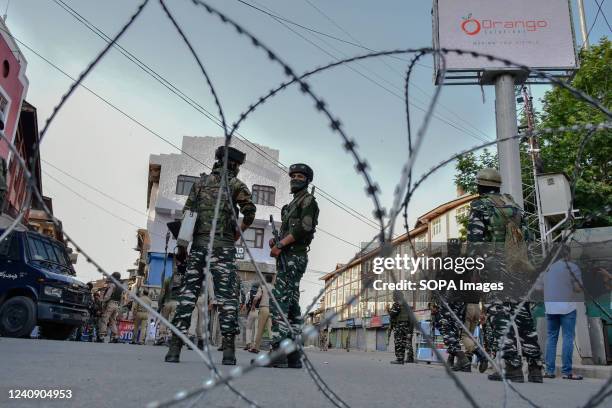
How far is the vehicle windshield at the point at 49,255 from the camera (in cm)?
970

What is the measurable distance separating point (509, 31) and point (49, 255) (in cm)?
1426

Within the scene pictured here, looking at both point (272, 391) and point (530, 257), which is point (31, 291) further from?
point (530, 257)

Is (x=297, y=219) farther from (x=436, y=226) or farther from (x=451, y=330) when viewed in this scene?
(x=436, y=226)

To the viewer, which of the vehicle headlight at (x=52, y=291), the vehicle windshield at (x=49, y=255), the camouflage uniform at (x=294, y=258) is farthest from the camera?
the vehicle windshield at (x=49, y=255)

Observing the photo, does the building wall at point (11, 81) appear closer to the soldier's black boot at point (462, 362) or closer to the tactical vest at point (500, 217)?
the soldier's black boot at point (462, 362)

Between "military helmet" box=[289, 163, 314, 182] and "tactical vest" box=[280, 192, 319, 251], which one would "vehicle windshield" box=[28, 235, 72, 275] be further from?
"military helmet" box=[289, 163, 314, 182]

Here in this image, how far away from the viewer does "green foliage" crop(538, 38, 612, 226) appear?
58.0 ft

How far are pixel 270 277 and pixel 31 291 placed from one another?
23410 mm

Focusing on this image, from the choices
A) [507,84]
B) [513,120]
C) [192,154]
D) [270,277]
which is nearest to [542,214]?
[513,120]

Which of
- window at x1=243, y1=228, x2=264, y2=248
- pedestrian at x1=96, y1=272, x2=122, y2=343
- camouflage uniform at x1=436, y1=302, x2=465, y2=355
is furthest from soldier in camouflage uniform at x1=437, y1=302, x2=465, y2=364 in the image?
window at x1=243, y1=228, x2=264, y2=248

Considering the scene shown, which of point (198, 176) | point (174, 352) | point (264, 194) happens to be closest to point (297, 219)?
point (174, 352)

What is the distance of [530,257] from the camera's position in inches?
192

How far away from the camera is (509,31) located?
53.1 feet

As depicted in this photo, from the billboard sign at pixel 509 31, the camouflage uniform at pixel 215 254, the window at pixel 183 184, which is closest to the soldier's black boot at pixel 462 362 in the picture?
the camouflage uniform at pixel 215 254
